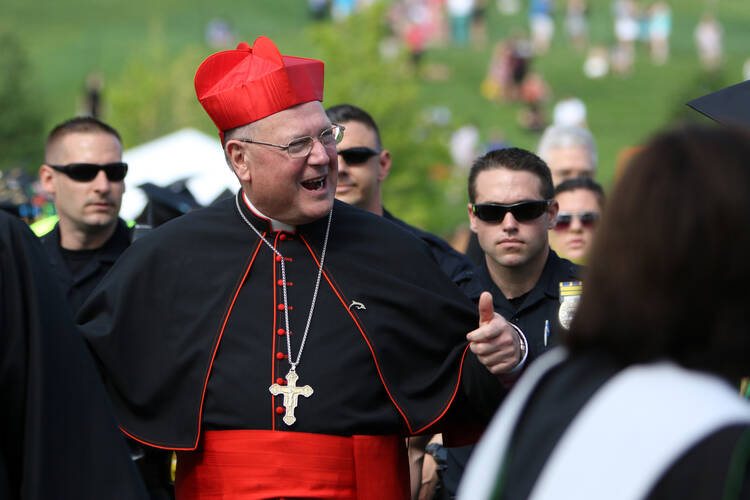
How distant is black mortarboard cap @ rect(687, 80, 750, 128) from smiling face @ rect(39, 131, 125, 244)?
3.46m

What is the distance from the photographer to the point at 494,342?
143 inches

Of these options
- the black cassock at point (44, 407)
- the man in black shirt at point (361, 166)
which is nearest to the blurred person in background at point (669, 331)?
the black cassock at point (44, 407)

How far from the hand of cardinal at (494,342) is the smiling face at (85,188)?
3.42 meters

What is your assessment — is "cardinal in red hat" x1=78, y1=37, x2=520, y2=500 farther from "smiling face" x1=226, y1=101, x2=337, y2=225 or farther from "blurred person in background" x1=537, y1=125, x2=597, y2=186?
"blurred person in background" x1=537, y1=125, x2=597, y2=186

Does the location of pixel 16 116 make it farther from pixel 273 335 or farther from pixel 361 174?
pixel 273 335

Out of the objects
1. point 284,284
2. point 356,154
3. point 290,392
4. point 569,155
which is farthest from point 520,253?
point 569,155

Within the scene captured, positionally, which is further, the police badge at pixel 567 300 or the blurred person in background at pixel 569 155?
the blurred person in background at pixel 569 155

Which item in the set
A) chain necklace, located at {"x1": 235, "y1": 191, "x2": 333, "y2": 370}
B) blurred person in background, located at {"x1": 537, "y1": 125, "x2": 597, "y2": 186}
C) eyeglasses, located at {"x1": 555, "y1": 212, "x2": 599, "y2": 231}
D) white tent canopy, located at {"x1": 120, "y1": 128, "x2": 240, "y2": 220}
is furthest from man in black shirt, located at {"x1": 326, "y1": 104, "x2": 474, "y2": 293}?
white tent canopy, located at {"x1": 120, "y1": 128, "x2": 240, "y2": 220}

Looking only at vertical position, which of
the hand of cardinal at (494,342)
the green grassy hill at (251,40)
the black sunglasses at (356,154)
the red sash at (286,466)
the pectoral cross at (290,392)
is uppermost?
the green grassy hill at (251,40)

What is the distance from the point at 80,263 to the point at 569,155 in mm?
3128

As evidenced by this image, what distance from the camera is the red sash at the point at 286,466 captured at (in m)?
3.92

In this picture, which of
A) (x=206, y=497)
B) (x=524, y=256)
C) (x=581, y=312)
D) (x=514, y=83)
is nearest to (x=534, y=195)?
(x=524, y=256)

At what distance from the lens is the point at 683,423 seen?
2070 millimetres

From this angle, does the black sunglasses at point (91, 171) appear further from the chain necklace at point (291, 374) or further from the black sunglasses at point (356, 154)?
the chain necklace at point (291, 374)
